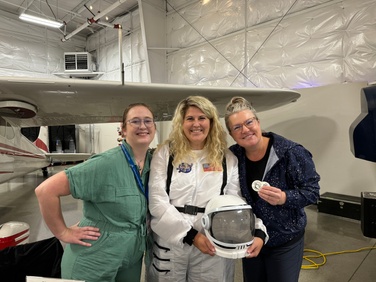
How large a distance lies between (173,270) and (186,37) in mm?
7322

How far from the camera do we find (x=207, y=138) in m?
1.33

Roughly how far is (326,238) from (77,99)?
12.6ft

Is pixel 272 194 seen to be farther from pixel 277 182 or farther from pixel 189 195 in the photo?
pixel 189 195

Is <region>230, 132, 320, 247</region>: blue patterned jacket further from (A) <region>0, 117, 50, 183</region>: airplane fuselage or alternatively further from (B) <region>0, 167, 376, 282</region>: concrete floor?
(A) <region>0, 117, 50, 183</region>: airplane fuselage

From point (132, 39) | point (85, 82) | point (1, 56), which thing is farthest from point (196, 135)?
point (1, 56)

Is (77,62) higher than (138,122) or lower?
higher

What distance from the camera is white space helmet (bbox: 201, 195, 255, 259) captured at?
1.06 m

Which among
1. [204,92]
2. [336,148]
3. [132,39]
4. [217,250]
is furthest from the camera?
[132,39]

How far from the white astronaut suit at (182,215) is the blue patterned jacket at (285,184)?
92 millimetres

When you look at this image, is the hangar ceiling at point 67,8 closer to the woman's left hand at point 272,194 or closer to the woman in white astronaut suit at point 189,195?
the woman in white astronaut suit at point 189,195

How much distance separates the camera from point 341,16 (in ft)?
14.5

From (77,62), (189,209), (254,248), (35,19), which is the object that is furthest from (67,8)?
(254,248)

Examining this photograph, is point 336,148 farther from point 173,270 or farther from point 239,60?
point 173,270

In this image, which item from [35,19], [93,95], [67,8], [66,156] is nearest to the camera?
[93,95]
